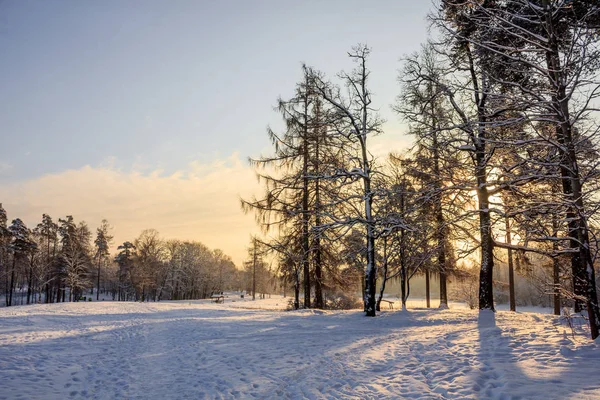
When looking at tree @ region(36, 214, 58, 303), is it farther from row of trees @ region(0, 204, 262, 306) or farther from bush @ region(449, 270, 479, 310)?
bush @ region(449, 270, 479, 310)

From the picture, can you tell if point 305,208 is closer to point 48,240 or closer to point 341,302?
point 341,302

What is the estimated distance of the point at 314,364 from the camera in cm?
743

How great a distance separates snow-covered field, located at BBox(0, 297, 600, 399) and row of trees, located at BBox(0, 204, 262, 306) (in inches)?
1702

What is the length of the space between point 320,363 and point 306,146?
14432mm

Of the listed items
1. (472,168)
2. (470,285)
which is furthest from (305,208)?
(470,285)

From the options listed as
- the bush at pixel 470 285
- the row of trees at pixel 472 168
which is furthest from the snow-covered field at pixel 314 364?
the bush at pixel 470 285

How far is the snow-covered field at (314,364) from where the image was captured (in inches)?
214

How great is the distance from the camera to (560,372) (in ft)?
17.1

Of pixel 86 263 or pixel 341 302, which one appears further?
pixel 86 263

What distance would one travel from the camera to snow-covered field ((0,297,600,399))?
17.8 ft

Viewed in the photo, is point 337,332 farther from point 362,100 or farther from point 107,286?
point 107,286

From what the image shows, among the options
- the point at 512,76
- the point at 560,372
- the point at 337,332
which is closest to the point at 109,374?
the point at 337,332

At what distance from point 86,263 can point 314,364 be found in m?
60.8

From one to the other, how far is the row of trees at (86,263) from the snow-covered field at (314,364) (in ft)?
142
